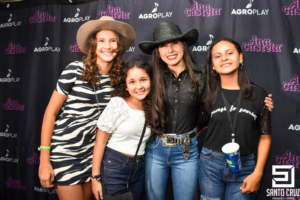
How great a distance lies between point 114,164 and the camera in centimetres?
154

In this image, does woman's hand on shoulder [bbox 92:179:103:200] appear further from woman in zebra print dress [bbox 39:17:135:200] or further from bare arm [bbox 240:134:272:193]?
bare arm [bbox 240:134:272:193]

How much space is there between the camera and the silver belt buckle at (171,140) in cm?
164

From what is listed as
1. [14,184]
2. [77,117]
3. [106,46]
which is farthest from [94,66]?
[14,184]

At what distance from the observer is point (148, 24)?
2.64 m

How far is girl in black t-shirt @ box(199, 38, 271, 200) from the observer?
A: 1.44m

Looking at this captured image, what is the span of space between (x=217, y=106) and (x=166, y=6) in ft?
5.51

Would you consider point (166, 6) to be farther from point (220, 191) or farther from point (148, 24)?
point (220, 191)

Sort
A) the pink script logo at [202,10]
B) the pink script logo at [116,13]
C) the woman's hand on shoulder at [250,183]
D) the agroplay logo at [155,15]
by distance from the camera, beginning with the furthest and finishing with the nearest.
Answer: the pink script logo at [116,13] < the agroplay logo at [155,15] < the pink script logo at [202,10] < the woman's hand on shoulder at [250,183]

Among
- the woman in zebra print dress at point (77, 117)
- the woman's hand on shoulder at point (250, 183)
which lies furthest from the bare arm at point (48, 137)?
the woman's hand on shoulder at point (250, 183)

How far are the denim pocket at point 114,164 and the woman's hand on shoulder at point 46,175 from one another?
0.48 meters

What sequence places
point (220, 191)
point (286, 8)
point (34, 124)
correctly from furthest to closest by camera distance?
point (34, 124) → point (286, 8) → point (220, 191)

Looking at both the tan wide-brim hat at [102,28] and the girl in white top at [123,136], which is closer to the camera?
the girl in white top at [123,136]

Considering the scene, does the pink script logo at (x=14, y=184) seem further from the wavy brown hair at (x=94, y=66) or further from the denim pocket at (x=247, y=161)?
the denim pocket at (x=247, y=161)

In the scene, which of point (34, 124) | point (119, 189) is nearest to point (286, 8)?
point (119, 189)
